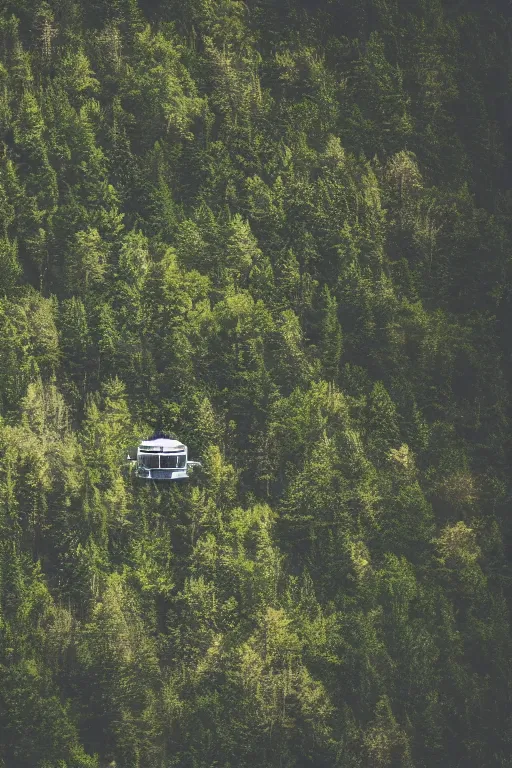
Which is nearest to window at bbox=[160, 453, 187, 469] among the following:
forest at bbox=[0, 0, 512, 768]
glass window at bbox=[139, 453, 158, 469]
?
glass window at bbox=[139, 453, 158, 469]

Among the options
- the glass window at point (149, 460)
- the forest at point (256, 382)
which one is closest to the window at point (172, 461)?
the glass window at point (149, 460)

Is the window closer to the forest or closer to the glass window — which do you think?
the glass window

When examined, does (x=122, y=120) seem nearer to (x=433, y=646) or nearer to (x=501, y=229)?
(x=501, y=229)

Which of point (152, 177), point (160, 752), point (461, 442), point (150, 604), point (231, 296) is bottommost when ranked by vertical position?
point (160, 752)

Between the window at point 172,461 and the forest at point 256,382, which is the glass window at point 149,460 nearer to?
the window at point 172,461

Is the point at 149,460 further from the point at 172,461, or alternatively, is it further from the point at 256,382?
the point at 256,382

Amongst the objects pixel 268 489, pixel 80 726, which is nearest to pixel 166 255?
pixel 268 489

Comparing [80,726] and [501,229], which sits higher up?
[501,229]
